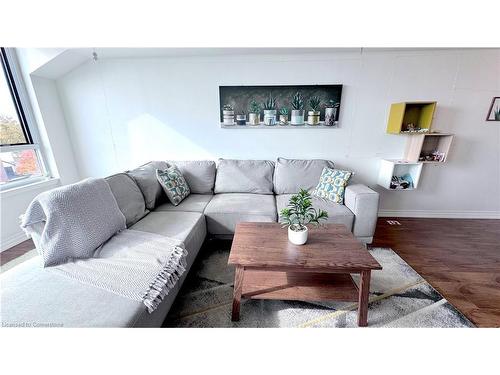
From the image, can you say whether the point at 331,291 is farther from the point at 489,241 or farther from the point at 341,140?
the point at 489,241

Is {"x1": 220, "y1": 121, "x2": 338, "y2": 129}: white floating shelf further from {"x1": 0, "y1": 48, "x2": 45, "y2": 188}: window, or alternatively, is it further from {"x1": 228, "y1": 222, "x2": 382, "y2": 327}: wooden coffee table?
{"x1": 0, "y1": 48, "x2": 45, "y2": 188}: window

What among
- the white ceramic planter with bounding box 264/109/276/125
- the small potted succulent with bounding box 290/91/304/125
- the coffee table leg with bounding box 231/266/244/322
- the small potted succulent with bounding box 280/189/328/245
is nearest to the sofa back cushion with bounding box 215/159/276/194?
the white ceramic planter with bounding box 264/109/276/125

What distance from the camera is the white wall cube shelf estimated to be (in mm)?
2262

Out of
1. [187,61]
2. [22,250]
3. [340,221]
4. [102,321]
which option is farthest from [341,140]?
[22,250]

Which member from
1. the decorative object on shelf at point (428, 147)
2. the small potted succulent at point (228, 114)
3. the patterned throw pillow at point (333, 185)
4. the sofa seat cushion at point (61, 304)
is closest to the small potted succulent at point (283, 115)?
the small potted succulent at point (228, 114)

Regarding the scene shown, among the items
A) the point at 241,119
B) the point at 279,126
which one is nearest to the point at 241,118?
the point at 241,119

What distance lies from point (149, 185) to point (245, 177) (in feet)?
3.22

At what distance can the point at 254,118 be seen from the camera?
7.66 feet

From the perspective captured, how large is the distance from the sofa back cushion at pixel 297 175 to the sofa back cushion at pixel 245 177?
0.33 feet

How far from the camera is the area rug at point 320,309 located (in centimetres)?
118

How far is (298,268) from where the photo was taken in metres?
1.10

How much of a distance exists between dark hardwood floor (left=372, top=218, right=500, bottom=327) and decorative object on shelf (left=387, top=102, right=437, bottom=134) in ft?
3.56

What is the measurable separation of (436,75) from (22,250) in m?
4.61

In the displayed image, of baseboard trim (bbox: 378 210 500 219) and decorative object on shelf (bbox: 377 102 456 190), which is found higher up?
decorative object on shelf (bbox: 377 102 456 190)
